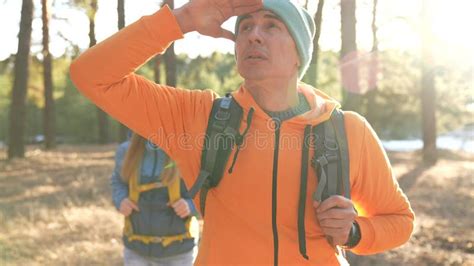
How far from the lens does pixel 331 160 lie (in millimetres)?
2023

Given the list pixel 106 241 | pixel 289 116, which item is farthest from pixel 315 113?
pixel 106 241

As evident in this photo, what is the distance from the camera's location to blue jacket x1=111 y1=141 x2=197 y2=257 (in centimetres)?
418

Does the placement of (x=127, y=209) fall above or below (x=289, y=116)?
below

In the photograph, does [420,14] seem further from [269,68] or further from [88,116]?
[88,116]

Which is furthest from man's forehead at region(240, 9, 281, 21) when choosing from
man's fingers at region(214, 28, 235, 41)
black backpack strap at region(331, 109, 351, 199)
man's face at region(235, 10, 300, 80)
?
black backpack strap at region(331, 109, 351, 199)

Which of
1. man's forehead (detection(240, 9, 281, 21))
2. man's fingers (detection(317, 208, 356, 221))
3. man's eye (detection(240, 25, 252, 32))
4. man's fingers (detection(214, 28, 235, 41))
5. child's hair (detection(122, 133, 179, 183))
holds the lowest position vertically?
child's hair (detection(122, 133, 179, 183))

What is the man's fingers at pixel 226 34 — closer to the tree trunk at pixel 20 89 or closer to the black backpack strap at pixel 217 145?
the black backpack strap at pixel 217 145

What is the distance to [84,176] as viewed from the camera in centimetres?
1355

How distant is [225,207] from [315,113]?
505 millimetres

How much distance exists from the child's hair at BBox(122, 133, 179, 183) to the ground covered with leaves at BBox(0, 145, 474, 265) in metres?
2.94

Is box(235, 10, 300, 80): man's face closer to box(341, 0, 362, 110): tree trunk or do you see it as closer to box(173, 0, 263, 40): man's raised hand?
box(173, 0, 263, 40): man's raised hand

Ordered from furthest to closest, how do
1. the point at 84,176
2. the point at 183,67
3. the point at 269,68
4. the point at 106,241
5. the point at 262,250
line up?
1. the point at 183,67
2. the point at 84,176
3. the point at 106,241
4. the point at 269,68
5. the point at 262,250

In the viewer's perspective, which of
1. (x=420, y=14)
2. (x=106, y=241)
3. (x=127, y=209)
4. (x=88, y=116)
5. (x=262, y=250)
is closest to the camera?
(x=262, y=250)

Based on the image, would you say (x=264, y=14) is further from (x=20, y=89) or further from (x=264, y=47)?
(x=20, y=89)
